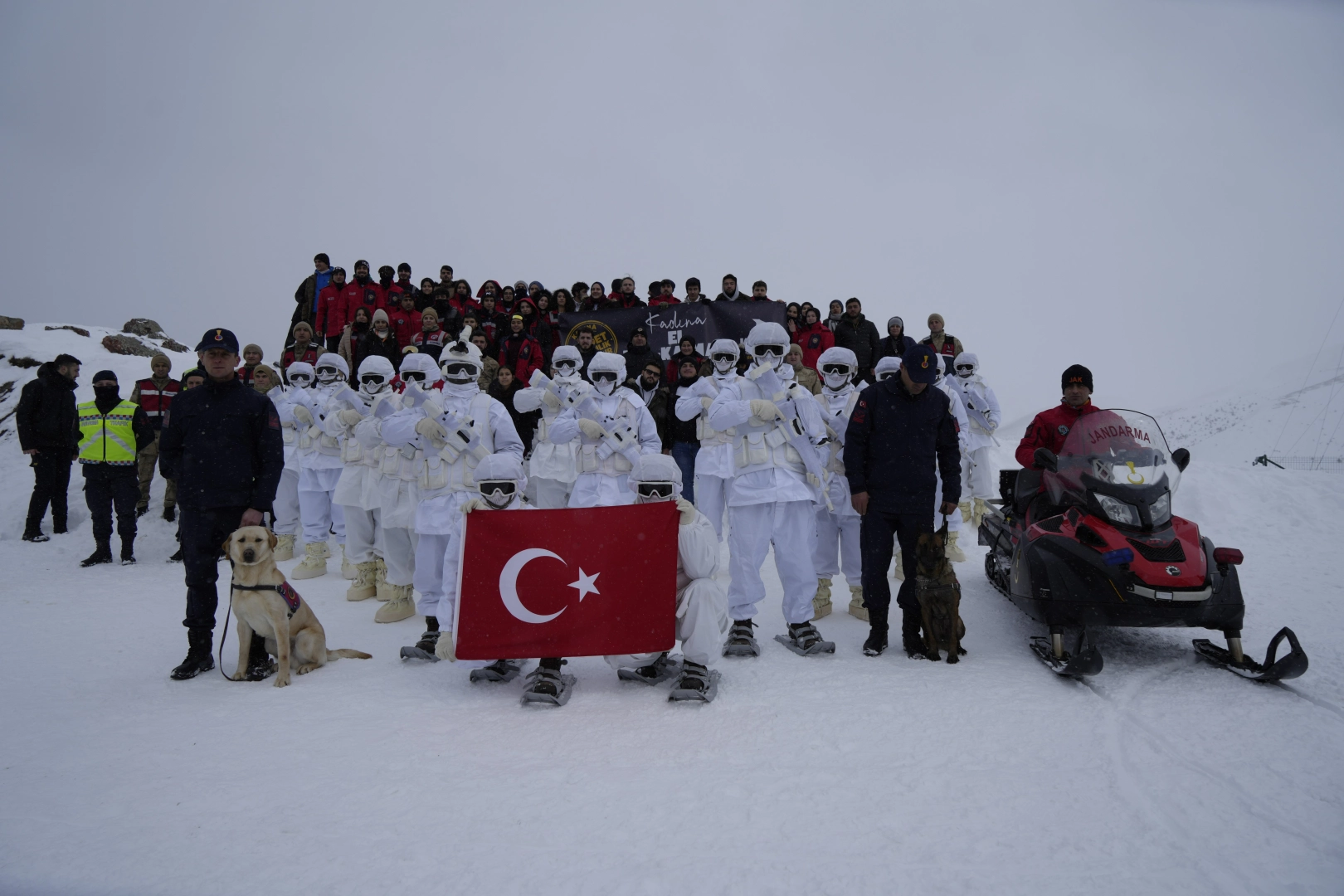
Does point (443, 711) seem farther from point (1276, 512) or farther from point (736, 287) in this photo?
point (1276, 512)

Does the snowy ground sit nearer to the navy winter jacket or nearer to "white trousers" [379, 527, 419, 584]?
the navy winter jacket

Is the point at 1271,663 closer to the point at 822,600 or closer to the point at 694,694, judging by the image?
the point at 822,600

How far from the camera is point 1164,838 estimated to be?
2654mm

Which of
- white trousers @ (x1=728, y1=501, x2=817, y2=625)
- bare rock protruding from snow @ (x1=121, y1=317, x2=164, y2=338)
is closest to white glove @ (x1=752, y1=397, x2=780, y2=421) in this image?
white trousers @ (x1=728, y1=501, x2=817, y2=625)

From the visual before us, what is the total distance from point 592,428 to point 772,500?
2.25 m

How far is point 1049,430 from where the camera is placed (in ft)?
18.4

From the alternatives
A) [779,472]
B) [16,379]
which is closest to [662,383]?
[779,472]

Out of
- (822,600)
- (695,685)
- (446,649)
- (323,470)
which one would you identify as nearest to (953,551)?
(822,600)

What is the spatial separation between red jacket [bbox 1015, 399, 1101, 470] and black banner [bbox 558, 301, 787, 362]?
19.9 ft

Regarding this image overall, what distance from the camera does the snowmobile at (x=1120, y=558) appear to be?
13.9 ft

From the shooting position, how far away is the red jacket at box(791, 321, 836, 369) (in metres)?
11.2

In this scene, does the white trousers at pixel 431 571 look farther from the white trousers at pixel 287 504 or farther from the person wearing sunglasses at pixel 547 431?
the white trousers at pixel 287 504

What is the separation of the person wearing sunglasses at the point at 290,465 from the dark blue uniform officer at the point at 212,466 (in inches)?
182

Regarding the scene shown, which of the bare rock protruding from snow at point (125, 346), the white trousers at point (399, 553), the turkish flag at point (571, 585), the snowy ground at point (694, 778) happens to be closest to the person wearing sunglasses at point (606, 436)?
the white trousers at point (399, 553)
